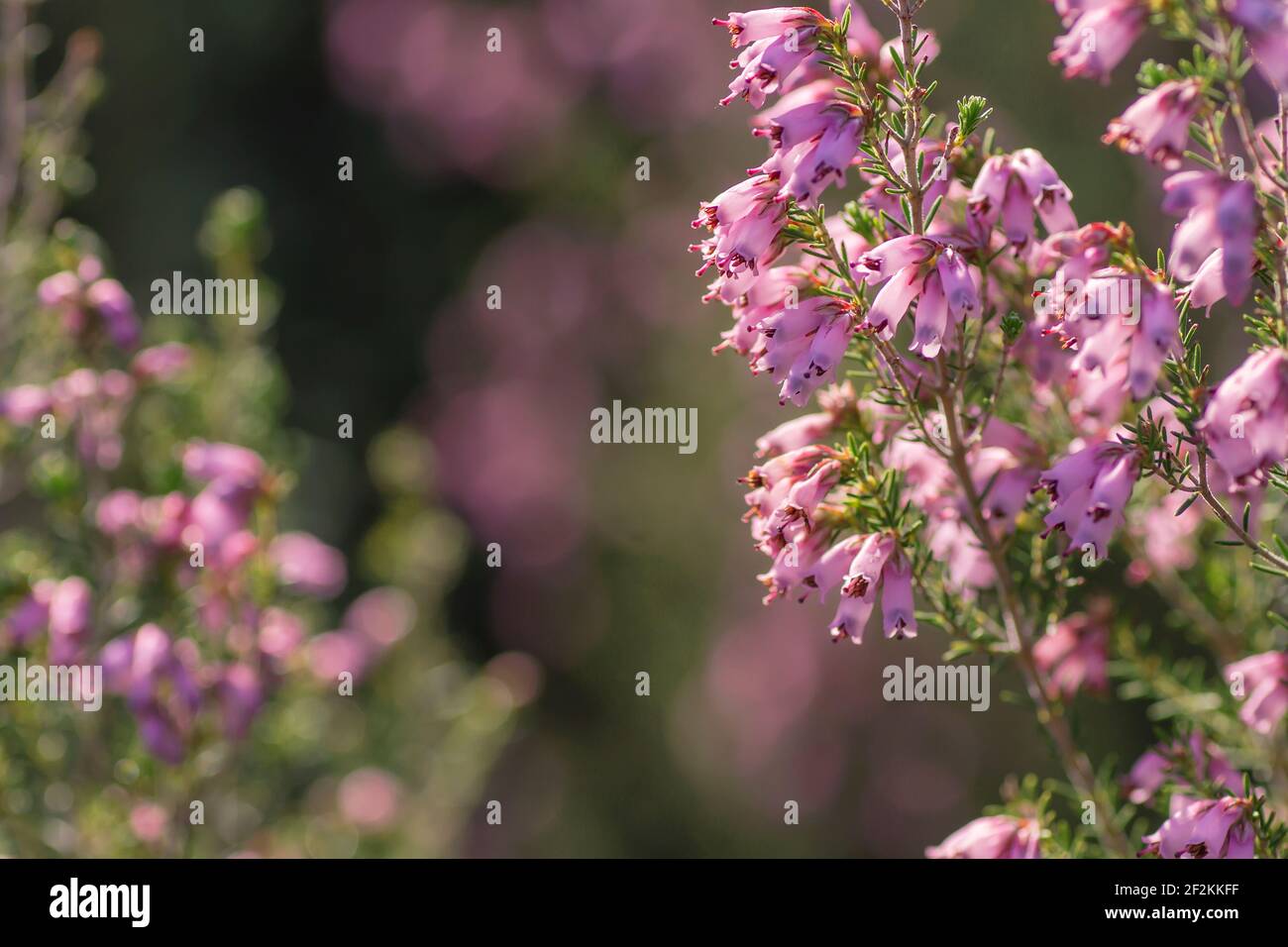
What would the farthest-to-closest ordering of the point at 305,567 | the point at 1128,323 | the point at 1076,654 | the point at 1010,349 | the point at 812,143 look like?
the point at 305,567
the point at 1076,654
the point at 1010,349
the point at 812,143
the point at 1128,323

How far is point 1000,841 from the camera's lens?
2086mm

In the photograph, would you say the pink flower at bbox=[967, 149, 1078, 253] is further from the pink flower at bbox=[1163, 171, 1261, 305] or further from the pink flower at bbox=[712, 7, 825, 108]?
the pink flower at bbox=[712, 7, 825, 108]

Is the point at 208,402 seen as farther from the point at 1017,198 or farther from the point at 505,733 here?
the point at 1017,198

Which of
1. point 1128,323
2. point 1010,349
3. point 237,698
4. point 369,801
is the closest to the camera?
point 1128,323

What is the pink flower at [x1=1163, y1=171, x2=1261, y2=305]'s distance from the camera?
1.58 metres

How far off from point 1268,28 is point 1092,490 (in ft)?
2.16

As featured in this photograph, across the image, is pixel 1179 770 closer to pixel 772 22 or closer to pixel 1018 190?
pixel 1018 190

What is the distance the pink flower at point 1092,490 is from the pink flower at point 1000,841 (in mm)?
548

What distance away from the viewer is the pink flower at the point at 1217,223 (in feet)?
5.18

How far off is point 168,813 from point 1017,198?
2416mm

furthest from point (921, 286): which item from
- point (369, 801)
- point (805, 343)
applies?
point (369, 801)

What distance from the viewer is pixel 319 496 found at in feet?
22.5

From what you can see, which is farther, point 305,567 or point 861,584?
point 305,567
